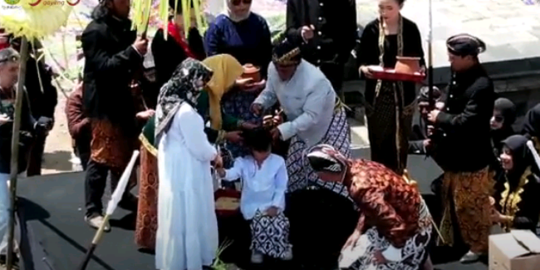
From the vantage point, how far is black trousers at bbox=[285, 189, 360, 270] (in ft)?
19.6

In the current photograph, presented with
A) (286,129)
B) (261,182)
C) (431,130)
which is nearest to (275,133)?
(286,129)

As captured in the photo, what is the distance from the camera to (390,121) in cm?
619

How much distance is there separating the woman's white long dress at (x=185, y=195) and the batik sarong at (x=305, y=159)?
2.54ft

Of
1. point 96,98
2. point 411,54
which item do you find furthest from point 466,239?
point 96,98

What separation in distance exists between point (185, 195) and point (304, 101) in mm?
940

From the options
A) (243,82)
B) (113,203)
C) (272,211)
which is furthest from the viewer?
(243,82)

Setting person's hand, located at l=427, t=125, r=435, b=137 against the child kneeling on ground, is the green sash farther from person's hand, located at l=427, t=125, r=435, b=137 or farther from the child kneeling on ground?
person's hand, located at l=427, t=125, r=435, b=137

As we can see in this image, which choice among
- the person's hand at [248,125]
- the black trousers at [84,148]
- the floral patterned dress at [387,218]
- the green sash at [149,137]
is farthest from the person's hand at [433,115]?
the black trousers at [84,148]

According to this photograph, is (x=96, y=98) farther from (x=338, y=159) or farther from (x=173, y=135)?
(x=338, y=159)

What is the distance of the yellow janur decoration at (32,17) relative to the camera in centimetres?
563

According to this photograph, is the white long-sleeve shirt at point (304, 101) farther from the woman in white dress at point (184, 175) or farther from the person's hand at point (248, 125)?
the woman in white dress at point (184, 175)

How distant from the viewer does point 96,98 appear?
604cm

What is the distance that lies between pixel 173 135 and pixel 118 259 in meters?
0.87

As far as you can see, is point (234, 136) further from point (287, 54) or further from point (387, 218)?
point (387, 218)
